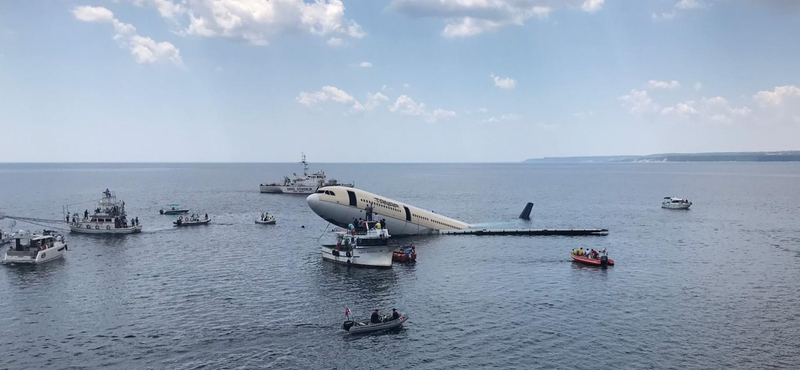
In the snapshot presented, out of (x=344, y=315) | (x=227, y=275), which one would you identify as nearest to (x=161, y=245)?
(x=227, y=275)

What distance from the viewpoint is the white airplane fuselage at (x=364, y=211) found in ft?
312

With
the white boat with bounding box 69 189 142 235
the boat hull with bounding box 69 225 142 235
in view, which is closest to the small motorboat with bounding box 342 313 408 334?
the boat hull with bounding box 69 225 142 235

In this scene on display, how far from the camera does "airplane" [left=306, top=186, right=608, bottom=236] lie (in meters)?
95.2

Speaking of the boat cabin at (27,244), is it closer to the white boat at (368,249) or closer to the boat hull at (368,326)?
the white boat at (368,249)

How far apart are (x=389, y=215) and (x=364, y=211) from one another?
687 cm

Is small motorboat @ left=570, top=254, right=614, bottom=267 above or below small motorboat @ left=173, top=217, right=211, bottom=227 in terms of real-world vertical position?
below

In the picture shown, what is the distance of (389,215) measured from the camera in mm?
101438

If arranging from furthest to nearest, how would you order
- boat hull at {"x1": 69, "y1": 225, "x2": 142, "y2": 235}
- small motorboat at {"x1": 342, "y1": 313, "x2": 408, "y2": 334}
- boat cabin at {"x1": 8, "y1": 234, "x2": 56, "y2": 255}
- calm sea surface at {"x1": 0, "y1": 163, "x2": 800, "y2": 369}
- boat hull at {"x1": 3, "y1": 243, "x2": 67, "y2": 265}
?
boat hull at {"x1": 69, "y1": 225, "x2": 142, "y2": 235} → boat cabin at {"x1": 8, "y1": 234, "x2": 56, "y2": 255} → boat hull at {"x1": 3, "y1": 243, "x2": 67, "y2": 265} → small motorboat at {"x1": 342, "y1": 313, "x2": 408, "y2": 334} → calm sea surface at {"x1": 0, "y1": 163, "x2": 800, "y2": 369}

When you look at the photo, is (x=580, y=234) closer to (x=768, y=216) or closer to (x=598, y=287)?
(x=598, y=287)

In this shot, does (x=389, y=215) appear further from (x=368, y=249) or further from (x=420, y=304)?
(x=420, y=304)

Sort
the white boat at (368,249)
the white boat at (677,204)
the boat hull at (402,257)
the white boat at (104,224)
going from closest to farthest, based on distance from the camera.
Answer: the white boat at (368,249)
the boat hull at (402,257)
the white boat at (104,224)
the white boat at (677,204)

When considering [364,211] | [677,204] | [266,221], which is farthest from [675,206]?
[266,221]

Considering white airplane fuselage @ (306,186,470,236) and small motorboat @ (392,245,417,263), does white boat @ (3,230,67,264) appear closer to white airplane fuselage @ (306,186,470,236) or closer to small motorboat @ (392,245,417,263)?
white airplane fuselage @ (306,186,470,236)

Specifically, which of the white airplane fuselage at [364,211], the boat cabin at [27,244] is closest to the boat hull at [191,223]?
the white airplane fuselage at [364,211]
